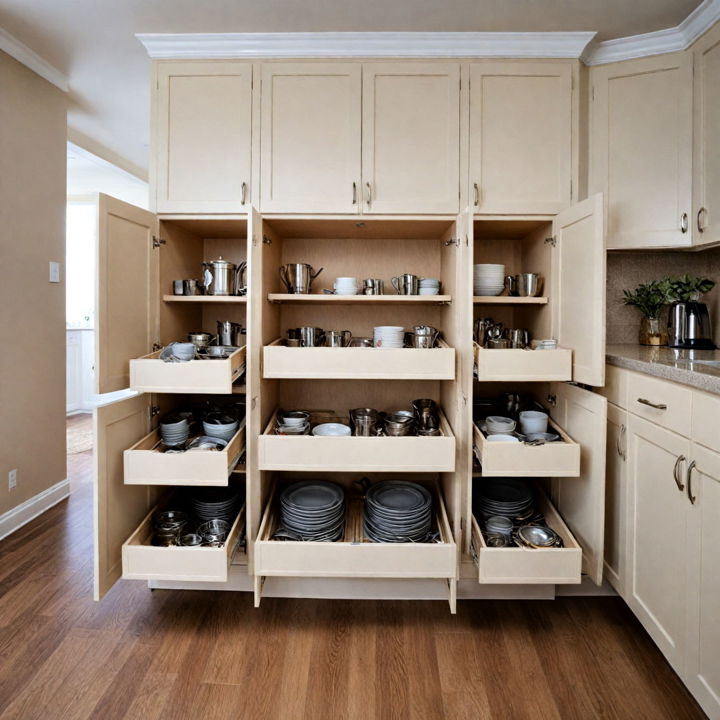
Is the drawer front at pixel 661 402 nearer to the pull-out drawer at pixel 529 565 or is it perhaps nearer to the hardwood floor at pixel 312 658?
the pull-out drawer at pixel 529 565

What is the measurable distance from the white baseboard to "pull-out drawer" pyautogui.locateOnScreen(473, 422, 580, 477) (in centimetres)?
230

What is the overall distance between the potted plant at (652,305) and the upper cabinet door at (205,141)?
1.80 meters

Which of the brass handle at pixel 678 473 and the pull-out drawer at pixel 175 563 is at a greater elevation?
the brass handle at pixel 678 473

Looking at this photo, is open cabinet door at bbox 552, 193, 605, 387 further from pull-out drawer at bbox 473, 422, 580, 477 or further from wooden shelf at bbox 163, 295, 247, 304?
wooden shelf at bbox 163, 295, 247, 304

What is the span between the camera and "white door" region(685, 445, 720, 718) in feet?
3.76

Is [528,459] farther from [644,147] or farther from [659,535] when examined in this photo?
[644,147]

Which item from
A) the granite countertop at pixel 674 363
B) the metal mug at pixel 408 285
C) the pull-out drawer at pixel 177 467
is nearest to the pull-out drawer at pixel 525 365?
the granite countertop at pixel 674 363

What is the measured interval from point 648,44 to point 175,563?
2.73 m

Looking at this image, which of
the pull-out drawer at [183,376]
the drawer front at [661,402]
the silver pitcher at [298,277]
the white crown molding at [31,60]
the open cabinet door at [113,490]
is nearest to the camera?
the drawer front at [661,402]

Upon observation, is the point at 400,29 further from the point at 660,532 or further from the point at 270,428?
the point at 660,532

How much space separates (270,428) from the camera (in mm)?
1812

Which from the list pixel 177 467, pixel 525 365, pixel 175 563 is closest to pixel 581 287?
pixel 525 365

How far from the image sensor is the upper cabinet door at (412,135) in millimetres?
1842

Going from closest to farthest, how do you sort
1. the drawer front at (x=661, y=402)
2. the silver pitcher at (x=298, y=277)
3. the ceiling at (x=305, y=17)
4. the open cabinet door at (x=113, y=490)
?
1. the drawer front at (x=661, y=402)
2. the open cabinet door at (x=113, y=490)
3. the ceiling at (x=305, y=17)
4. the silver pitcher at (x=298, y=277)
